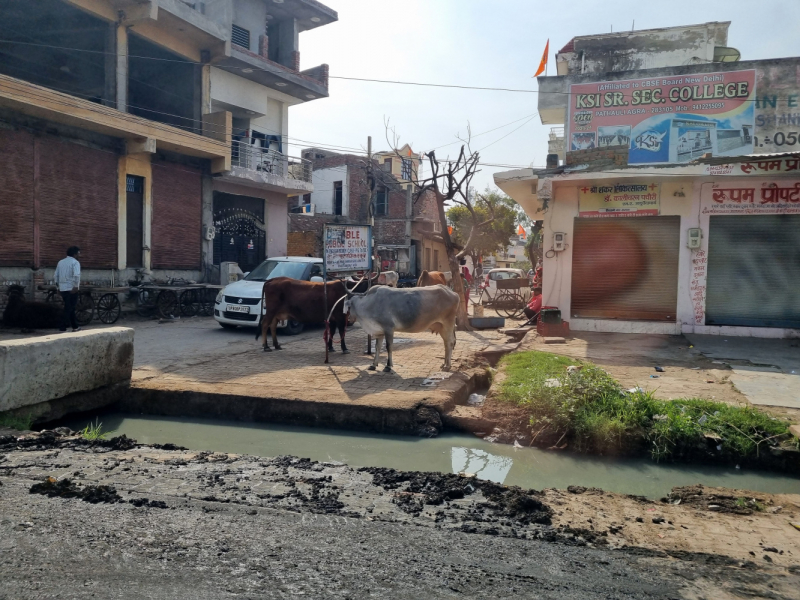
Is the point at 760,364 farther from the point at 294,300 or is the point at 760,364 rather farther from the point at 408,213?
the point at 408,213

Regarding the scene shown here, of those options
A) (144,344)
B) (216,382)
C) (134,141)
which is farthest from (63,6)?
(216,382)

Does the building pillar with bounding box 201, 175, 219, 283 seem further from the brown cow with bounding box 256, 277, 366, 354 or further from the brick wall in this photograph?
the brick wall

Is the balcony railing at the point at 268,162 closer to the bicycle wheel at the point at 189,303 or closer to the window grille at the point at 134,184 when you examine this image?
the window grille at the point at 134,184

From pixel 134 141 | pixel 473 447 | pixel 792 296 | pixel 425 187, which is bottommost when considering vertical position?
pixel 473 447

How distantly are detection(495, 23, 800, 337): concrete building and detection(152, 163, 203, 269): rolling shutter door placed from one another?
1046 centimetres

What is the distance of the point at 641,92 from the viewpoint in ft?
46.9

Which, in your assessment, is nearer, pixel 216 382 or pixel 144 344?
pixel 216 382

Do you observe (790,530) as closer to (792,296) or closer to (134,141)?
(792,296)

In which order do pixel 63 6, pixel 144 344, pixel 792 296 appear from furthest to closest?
pixel 63 6 → pixel 792 296 → pixel 144 344

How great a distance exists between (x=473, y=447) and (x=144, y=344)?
7598 millimetres

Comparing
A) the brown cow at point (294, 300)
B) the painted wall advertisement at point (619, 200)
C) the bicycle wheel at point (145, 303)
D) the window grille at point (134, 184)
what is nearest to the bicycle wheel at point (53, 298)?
the bicycle wheel at point (145, 303)

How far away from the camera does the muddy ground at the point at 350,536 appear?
3016 millimetres

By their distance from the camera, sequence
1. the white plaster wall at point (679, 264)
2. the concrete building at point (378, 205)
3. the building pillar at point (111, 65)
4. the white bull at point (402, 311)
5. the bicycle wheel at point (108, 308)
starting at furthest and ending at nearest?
the concrete building at point (378, 205)
the building pillar at point (111, 65)
the bicycle wheel at point (108, 308)
the white plaster wall at point (679, 264)
the white bull at point (402, 311)

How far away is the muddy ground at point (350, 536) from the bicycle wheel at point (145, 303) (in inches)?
499
